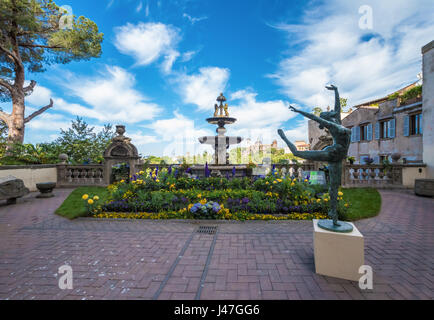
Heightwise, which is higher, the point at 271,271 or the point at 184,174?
the point at 184,174

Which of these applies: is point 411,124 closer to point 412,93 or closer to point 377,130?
point 412,93

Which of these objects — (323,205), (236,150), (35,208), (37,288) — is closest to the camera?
(37,288)

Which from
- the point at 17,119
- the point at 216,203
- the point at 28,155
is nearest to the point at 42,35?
the point at 17,119

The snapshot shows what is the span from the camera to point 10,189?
7.57 meters

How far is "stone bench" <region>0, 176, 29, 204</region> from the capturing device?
291 inches

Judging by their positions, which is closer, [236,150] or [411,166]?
[411,166]

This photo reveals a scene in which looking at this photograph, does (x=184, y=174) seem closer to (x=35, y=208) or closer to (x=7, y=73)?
(x=35, y=208)

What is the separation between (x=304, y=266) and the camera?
125 inches

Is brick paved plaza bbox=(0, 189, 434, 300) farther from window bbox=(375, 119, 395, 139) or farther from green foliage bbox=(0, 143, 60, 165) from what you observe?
window bbox=(375, 119, 395, 139)

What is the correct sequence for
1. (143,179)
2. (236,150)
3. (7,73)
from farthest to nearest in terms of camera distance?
(7,73)
(236,150)
(143,179)

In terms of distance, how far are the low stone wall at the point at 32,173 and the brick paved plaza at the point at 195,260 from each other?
5.75 metres

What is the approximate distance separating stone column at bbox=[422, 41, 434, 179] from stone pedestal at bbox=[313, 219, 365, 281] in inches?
524
